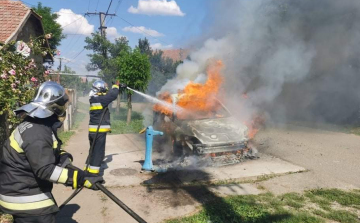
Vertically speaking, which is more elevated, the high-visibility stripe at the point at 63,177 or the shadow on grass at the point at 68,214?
the high-visibility stripe at the point at 63,177

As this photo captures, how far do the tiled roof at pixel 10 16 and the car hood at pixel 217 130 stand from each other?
7.78 m

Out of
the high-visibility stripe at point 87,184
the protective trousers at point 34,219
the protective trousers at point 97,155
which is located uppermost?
the high-visibility stripe at point 87,184

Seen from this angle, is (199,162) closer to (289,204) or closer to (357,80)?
(289,204)

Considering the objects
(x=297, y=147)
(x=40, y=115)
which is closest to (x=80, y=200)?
(x=40, y=115)

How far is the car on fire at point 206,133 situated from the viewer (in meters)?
6.37

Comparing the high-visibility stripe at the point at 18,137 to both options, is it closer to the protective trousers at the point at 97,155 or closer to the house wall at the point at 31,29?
the protective trousers at the point at 97,155

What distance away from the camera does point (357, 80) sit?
1379cm

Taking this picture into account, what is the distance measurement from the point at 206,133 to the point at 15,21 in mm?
9162

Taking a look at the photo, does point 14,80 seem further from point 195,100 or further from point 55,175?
point 195,100

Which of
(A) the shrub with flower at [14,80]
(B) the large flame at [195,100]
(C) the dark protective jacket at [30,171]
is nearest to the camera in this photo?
(C) the dark protective jacket at [30,171]

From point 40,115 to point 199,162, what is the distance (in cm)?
459

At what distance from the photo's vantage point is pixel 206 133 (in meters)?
6.56

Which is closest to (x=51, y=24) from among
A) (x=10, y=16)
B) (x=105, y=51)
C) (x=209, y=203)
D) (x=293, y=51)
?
(x=105, y=51)

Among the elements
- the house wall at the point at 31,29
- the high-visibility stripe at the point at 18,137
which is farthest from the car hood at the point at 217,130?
the house wall at the point at 31,29
